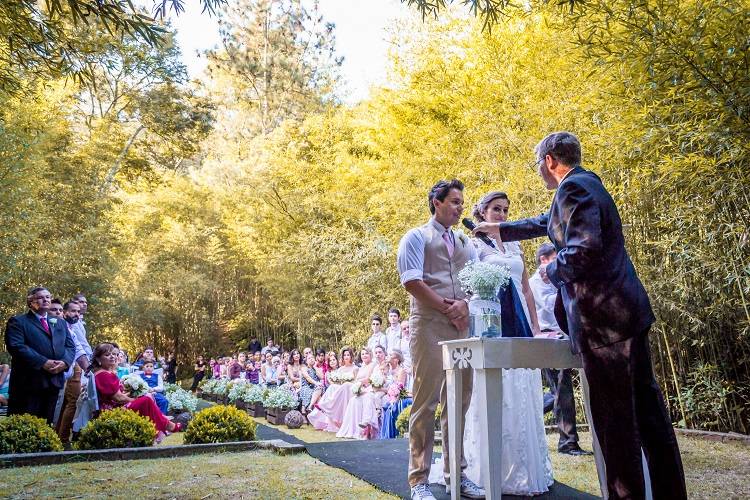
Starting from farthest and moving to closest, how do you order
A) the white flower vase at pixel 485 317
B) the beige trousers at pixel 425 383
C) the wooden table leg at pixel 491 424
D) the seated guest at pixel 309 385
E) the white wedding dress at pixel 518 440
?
the seated guest at pixel 309 385
the white wedding dress at pixel 518 440
the beige trousers at pixel 425 383
the white flower vase at pixel 485 317
the wooden table leg at pixel 491 424

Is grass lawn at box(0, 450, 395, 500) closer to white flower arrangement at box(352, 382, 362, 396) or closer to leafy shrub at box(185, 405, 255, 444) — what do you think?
leafy shrub at box(185, 405, 255, 444)

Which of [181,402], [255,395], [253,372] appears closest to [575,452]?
[181,402]

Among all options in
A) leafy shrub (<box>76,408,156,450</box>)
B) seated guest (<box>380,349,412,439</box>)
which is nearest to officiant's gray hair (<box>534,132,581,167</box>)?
leafy shrub (<box>76,408,156,450</box>)

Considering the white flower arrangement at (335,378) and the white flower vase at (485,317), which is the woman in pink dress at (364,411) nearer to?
the white flower arrangement at (335,378)

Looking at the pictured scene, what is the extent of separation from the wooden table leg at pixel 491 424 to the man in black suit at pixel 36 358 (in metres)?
4.58

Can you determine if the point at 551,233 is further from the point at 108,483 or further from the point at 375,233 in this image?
the point at 375,233

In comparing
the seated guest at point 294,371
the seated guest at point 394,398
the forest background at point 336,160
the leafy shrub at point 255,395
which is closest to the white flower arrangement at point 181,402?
the leafy shrub at point 255,395

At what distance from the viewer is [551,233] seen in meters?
2.40

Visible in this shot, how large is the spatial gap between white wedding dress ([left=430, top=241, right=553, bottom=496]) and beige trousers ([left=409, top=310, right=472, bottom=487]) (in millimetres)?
301

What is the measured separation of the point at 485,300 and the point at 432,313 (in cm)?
49

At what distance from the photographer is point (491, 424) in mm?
2410

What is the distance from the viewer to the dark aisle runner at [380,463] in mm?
3389

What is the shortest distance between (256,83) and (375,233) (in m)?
12.6

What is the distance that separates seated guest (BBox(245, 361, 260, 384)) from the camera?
46.7ft
